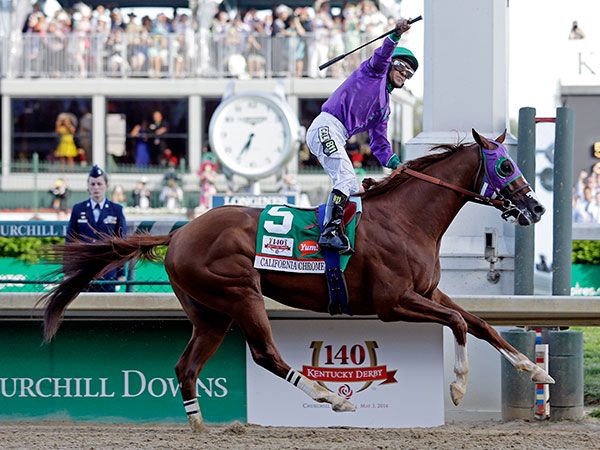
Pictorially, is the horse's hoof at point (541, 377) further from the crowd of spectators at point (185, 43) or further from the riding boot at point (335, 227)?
the crowd of spectators at point (185, 43)

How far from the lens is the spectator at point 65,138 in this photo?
26344mm

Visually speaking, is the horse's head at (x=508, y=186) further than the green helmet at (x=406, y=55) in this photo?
No

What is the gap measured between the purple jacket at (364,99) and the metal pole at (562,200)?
61.9 inches

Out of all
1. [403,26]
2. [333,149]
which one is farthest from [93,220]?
[403,26]

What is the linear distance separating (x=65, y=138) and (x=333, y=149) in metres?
20.3

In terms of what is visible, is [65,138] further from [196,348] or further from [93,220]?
[196,348]

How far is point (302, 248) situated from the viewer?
6.91m

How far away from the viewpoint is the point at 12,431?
24.6ft

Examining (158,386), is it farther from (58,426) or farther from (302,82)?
(302,82)

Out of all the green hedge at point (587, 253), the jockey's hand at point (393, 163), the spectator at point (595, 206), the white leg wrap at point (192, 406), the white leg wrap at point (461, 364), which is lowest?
the white leg wrap at point (192, 406)

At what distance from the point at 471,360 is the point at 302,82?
58.5 ft

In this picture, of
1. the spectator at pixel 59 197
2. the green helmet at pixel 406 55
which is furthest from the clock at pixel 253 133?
the green helmet at pixel 406 55

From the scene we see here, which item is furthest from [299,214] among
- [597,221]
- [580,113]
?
[580,113]

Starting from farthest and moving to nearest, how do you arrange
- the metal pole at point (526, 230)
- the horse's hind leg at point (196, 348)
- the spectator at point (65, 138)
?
the spectator at point (65, 138) < the metal pole at point (526, 230) < the horse's hind leg at point (196, 348)
